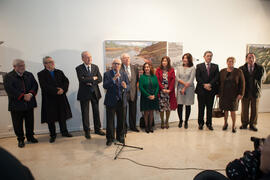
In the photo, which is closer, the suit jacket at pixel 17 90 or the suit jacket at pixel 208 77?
the suit jacket at pixel 17 90

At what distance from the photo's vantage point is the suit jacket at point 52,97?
3.53 meters

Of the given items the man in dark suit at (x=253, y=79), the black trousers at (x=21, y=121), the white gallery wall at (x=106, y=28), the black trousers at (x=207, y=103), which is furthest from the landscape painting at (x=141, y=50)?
the black trousers at (x=21, y=121)

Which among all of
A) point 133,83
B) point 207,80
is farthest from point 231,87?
point 133,83

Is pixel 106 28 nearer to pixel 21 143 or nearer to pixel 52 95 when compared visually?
pixel 52 95

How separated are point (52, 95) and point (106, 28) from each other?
78.6 inches

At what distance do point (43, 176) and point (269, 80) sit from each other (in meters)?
6.74

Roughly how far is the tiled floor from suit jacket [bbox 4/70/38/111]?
2.66ft

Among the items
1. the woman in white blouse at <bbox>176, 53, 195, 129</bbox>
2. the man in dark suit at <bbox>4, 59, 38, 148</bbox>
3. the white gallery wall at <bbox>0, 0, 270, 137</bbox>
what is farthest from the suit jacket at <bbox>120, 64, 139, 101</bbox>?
the man in dark suit at <bbox>4, 59, 38, 148</bbox>

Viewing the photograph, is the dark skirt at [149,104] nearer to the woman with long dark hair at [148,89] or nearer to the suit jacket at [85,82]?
the woman with long dark hair at [148,89]

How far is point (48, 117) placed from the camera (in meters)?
3.60

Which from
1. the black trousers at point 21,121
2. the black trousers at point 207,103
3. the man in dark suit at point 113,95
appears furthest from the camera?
the black trousers at point 207,103

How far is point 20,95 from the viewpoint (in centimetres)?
331

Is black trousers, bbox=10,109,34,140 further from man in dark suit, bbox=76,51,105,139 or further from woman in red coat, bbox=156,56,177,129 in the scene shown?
woman in red coat, bbox=156,56,177,129

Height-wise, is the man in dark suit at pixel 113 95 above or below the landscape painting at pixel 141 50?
below
